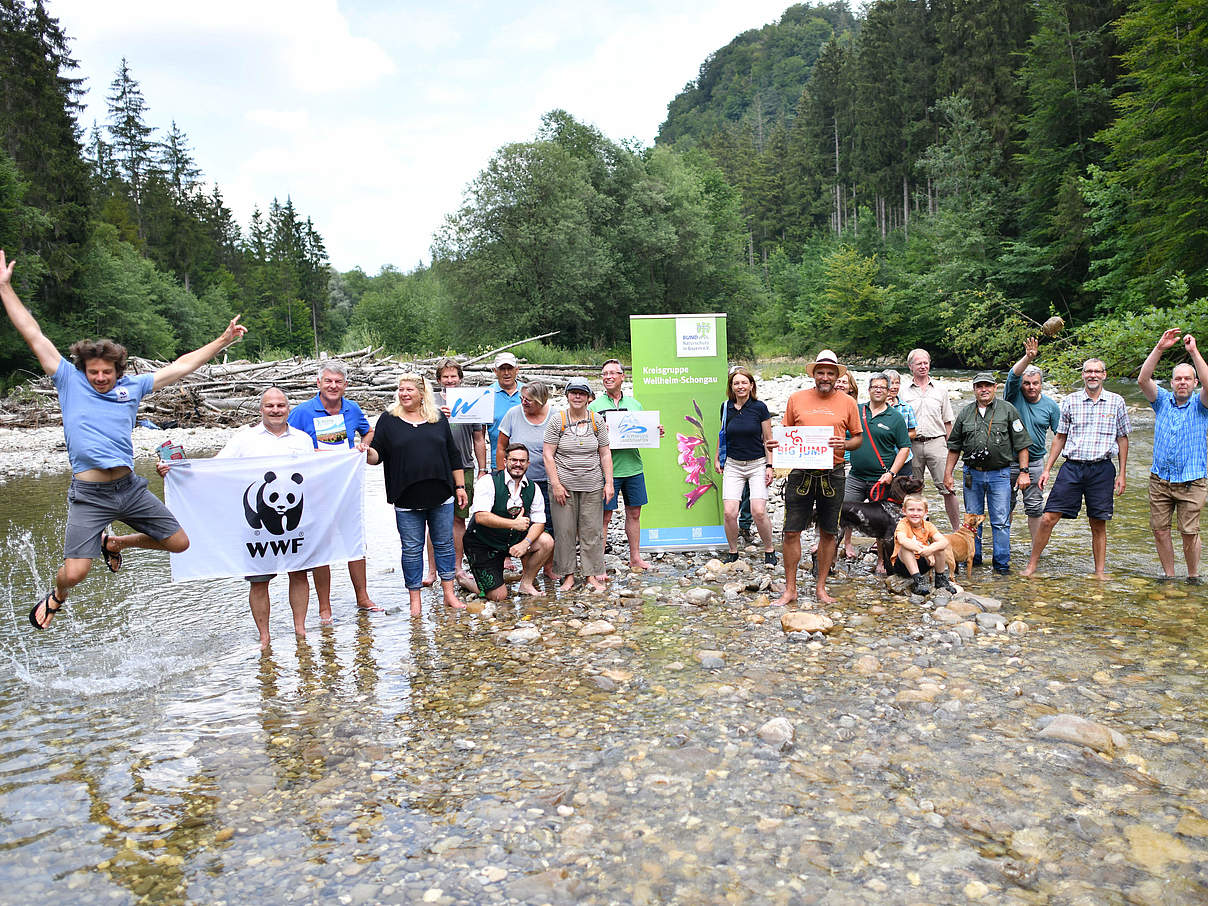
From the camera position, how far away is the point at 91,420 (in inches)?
211

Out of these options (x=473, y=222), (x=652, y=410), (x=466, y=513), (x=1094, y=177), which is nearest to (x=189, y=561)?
(x=466, y=513)

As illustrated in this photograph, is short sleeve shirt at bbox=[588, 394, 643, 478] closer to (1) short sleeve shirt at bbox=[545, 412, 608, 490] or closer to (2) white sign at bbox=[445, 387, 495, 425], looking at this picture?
(1) short sleeve shirt at bbox=[545, 412, 608, 490]

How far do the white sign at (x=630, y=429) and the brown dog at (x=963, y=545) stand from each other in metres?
3.21

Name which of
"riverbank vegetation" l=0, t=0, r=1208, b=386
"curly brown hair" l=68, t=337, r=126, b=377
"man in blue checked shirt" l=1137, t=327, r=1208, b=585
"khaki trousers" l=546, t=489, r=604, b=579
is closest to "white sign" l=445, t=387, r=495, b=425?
"khaki trousers" l=546, t=489, r=604, b=579

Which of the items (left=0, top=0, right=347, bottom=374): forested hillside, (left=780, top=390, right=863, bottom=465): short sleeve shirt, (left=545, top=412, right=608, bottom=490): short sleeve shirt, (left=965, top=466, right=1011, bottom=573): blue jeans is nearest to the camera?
(left=780, top=390, right=863, bottom=465): short sleeve shirt

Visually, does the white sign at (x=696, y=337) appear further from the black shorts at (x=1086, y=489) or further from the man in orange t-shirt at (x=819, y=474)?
the black shorts at (x=1086, y=489)

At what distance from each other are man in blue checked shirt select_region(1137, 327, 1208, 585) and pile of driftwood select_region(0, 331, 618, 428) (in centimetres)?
2274

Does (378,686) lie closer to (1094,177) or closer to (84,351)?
(84,351)

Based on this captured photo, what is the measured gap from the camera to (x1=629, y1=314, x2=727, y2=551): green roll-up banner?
29.8 feet

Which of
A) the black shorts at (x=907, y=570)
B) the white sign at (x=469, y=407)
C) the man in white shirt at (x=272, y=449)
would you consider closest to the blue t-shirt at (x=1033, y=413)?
the black shorts at (x=907, y=570)

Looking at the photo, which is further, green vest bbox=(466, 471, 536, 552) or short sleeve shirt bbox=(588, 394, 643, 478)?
short sleeve shirt bbox=(588, 394, 643, 478)

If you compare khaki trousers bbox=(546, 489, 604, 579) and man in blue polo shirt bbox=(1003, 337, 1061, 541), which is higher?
man in blue polo shirt bbox=(1003, 337, 1061, 541)

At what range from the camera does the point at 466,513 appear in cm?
827

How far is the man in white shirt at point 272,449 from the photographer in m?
6.50
